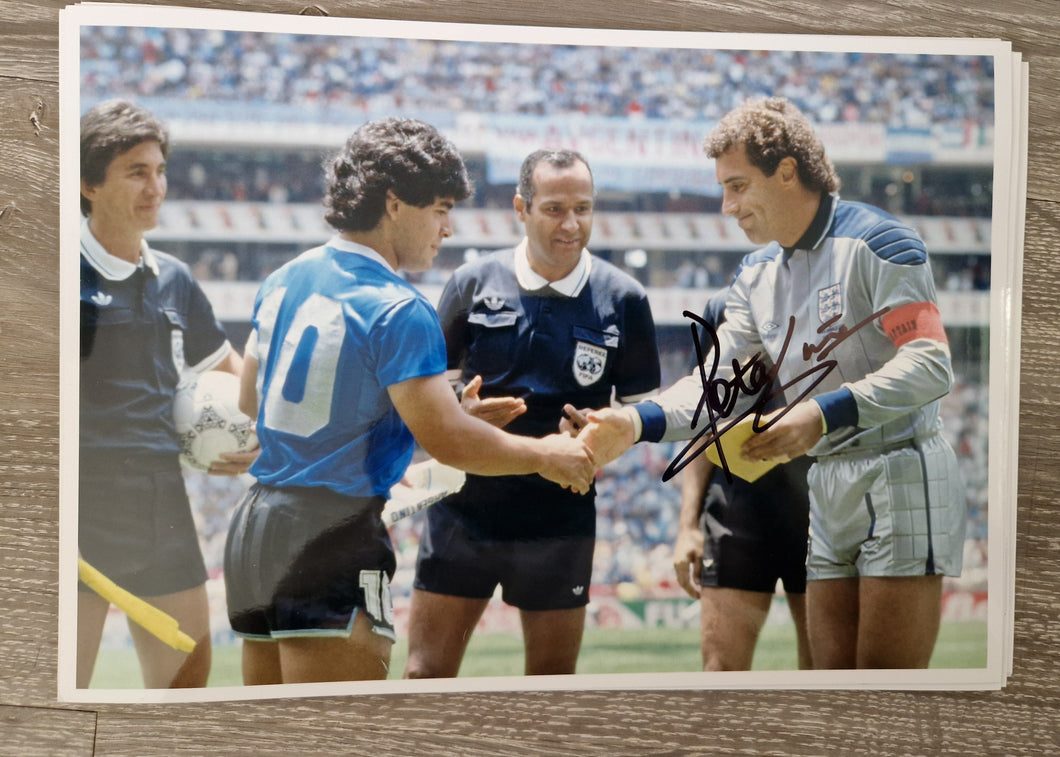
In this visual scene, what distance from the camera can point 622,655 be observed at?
0.80m

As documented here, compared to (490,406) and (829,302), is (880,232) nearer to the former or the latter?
(829,302)

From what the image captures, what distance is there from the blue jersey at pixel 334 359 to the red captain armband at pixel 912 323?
451 millimetres

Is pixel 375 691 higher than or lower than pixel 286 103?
lower

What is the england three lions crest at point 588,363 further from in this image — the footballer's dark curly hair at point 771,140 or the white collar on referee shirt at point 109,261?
the white collar on referee shirt at point 109,261

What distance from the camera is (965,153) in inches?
32.4

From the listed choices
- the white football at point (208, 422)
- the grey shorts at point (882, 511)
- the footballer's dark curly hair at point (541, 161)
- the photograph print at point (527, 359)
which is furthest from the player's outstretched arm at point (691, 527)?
the white football at point (208, 422)

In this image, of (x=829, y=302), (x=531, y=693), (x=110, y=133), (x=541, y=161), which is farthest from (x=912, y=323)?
(x=110, y=133)

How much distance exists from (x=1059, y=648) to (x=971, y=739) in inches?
5.4

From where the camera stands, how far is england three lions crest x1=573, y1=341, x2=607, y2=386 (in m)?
0.77

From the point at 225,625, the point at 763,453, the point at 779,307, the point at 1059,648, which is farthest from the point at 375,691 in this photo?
the point at 1059,648

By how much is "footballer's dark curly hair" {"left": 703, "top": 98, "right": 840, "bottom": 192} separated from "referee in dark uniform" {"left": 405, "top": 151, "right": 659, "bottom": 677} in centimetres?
15

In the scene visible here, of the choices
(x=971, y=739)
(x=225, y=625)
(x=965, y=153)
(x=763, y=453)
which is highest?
(x=965, y=153)

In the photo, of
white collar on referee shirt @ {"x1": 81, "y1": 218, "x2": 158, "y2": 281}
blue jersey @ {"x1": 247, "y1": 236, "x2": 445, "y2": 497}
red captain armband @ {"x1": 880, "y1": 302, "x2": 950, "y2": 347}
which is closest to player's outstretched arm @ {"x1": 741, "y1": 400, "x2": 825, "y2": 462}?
red captain armband @ {"x1": 880, "y1": 302, "x2": 950, "y2": 347}

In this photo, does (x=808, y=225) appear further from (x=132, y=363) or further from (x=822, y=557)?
(x=132, y=363)
